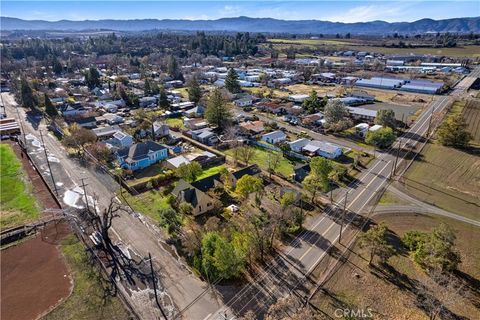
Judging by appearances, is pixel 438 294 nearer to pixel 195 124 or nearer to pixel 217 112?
pixel 217 112

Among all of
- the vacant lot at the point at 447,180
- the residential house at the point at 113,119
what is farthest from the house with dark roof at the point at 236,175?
the residential house at the point at 113,119

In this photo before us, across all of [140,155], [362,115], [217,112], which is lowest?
[140,155]

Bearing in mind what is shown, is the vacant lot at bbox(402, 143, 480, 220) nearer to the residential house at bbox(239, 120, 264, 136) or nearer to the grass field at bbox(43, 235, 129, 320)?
the residential house at bbox(239, 120, 264, 136)

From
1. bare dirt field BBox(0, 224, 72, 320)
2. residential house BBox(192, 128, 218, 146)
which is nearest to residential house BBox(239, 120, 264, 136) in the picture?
residential house BBox(192, 128, 218, 146)

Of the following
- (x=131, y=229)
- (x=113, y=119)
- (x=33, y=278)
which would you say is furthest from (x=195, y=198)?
(x=113, y=119)

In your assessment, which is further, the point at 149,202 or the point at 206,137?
the point at 206,137

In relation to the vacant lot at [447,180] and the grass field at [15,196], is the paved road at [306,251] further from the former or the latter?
the grass field at [15,196]
